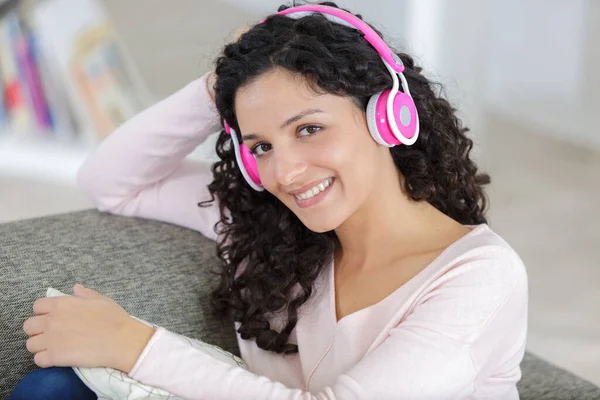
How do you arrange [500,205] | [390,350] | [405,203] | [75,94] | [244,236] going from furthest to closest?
[75,94] < [500,205] < [244,236] < [405,203] < [390,350]

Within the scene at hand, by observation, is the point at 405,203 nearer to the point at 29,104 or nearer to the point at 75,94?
the point at 75,94

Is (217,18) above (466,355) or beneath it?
above

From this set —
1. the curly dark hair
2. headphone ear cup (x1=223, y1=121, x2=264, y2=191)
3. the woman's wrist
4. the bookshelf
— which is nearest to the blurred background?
the bookshelf

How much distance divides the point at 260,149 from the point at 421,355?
1.35 feet

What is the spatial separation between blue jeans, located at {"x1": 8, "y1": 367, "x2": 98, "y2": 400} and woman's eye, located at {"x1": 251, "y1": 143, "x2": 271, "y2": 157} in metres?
0.42

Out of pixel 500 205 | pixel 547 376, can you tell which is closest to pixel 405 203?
pixel 547 376

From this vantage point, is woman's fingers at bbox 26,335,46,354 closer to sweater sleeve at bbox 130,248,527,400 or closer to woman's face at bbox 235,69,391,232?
sweater sleeve at bbox 130,248,527,400

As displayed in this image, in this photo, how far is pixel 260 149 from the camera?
1.35 m

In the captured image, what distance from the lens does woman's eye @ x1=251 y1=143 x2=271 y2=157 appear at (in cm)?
134

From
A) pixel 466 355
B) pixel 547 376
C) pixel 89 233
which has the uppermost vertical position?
pixel 89 233

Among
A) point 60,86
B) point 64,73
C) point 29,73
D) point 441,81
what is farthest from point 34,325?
point 29,73

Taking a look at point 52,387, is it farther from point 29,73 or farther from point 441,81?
point 29,73

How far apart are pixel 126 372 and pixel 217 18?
308 centimetres

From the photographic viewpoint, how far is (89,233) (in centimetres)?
151
